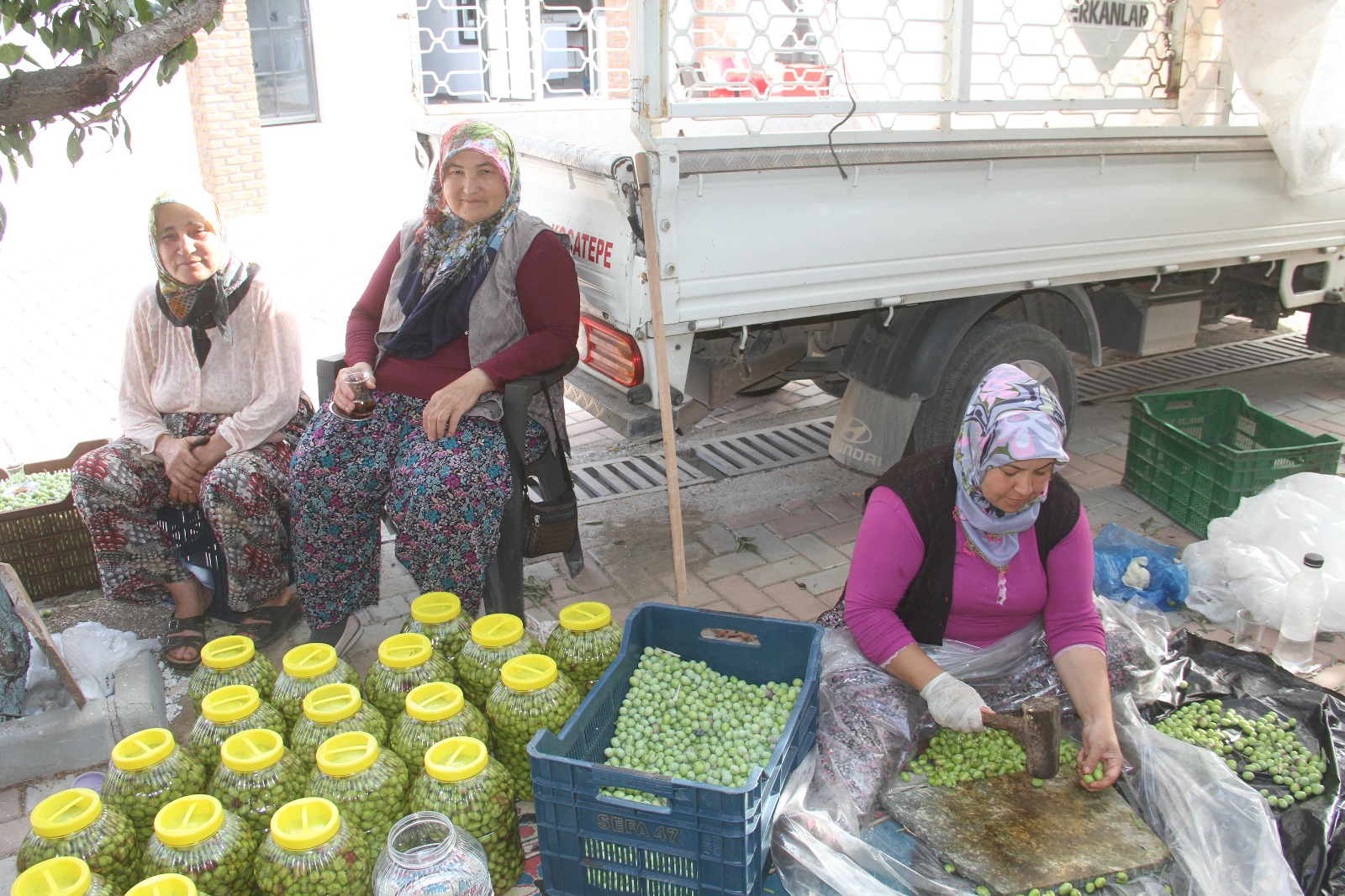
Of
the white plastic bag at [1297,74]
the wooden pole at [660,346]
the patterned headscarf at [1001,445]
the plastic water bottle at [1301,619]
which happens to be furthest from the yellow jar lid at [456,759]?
the white plastic bag at [1297,74]

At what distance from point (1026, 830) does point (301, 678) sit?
1.78 metres

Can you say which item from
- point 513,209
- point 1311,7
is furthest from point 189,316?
point 1311,7

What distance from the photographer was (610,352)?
369 centimetres

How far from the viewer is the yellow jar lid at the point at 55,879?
182 centimetres

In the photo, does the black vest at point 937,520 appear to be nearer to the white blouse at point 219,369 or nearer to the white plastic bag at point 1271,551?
the white plastic bag at point 1271,551

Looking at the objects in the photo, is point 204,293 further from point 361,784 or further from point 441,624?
point 361,784

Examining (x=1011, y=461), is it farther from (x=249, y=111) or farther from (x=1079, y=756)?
(x=249, y=111)

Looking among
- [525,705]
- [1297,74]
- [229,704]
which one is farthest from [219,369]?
[1297,74]

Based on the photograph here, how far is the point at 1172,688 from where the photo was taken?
278cm

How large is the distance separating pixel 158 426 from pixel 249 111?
7.01 m

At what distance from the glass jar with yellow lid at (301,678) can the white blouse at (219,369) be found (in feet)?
3.56

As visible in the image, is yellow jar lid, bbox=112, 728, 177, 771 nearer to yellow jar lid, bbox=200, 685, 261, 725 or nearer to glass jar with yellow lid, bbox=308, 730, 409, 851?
yellow jar lid, bbox=200, 685, 261, 725

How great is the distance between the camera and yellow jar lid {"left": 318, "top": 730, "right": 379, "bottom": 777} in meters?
2.15

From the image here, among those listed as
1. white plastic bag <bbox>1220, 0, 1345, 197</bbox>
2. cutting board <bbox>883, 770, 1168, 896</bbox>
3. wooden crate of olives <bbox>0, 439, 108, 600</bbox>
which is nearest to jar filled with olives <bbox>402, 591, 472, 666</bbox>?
cutting board <bbox>883, 770, 1168, 896</bbox>
